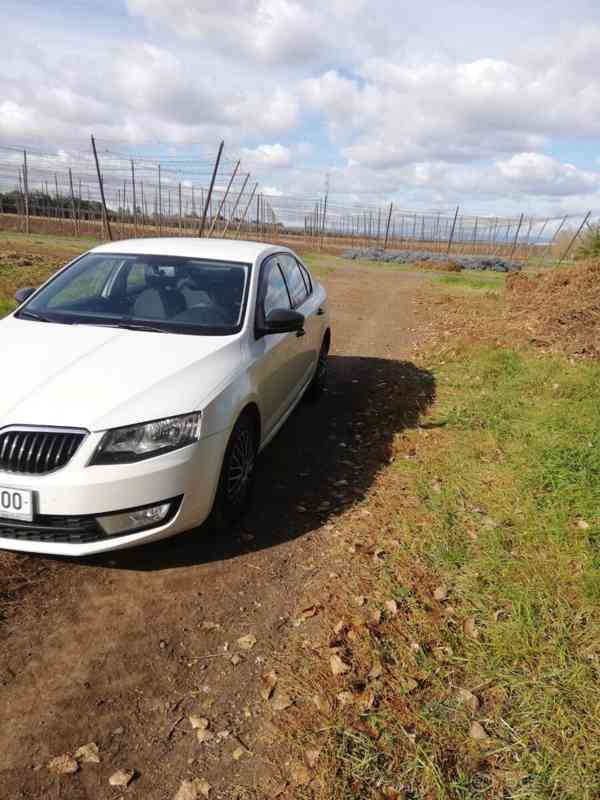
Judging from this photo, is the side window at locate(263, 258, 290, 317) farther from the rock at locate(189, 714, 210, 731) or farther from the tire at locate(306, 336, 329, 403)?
the rock at locate(189, 714, 210, 731)

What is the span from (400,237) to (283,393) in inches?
1692

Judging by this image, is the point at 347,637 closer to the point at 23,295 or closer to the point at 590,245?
the point at 23,295

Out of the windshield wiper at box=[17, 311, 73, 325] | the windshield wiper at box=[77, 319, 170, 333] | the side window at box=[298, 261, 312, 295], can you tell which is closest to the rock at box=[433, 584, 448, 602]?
the windshield wiper at box=[77, 319, 170, 333]

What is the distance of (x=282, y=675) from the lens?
2.58 meters

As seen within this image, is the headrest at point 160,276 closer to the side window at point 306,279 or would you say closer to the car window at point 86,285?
the car window at point 86,285

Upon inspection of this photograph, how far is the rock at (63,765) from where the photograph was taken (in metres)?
2.07

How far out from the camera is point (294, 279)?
5.43 meters

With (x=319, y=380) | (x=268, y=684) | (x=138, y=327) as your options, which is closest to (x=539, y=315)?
(x=319, y=380)

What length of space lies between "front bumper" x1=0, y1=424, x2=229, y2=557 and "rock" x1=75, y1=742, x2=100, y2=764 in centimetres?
91

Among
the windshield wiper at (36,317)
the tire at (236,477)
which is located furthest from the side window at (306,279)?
the windshield wiper at (36,317)

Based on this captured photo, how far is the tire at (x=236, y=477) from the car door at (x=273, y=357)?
0.30 metres

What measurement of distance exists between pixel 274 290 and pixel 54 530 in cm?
259

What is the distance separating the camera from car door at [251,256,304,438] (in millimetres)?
3928

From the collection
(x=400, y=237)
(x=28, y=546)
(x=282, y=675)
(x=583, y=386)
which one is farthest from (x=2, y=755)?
(x=400, y=237)
